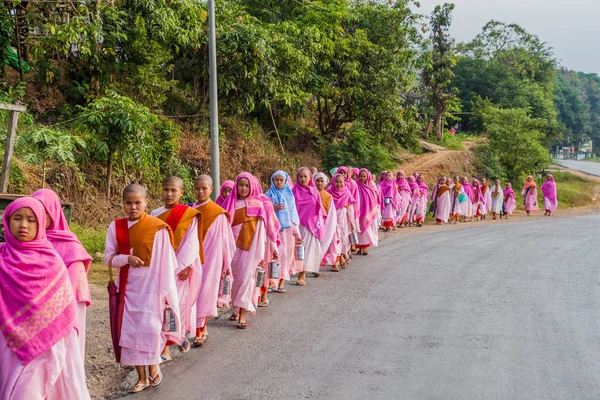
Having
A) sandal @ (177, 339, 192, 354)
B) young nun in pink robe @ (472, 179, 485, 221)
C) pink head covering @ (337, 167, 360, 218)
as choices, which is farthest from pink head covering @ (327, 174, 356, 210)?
young nun in pink robe @ (472, 179, 485, 221)

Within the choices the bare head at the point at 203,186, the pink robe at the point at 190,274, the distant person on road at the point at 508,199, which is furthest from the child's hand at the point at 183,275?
the distant person on road at the point at 508,199

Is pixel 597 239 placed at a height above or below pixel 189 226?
below

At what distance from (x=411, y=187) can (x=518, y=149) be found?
15896 millimetres

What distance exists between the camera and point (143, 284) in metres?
5.40

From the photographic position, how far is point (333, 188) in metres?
12.5

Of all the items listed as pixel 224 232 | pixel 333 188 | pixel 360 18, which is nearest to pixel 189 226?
pixel 224 232

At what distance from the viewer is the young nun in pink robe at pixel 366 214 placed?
1356 centimetres

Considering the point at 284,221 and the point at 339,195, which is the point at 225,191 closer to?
the point at 284,221

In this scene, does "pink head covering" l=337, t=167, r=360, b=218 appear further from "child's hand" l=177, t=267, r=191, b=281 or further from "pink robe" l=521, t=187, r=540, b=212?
"pink robe" l=521, t=187, r=540, b=212

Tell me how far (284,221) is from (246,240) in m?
1.71

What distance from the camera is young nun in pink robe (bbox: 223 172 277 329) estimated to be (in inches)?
302

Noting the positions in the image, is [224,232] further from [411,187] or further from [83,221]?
[411,187]

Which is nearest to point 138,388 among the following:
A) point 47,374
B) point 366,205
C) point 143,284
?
point 143,284

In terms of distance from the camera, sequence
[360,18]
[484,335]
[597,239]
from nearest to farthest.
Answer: [484,335] → [597,239] → [360,18]
